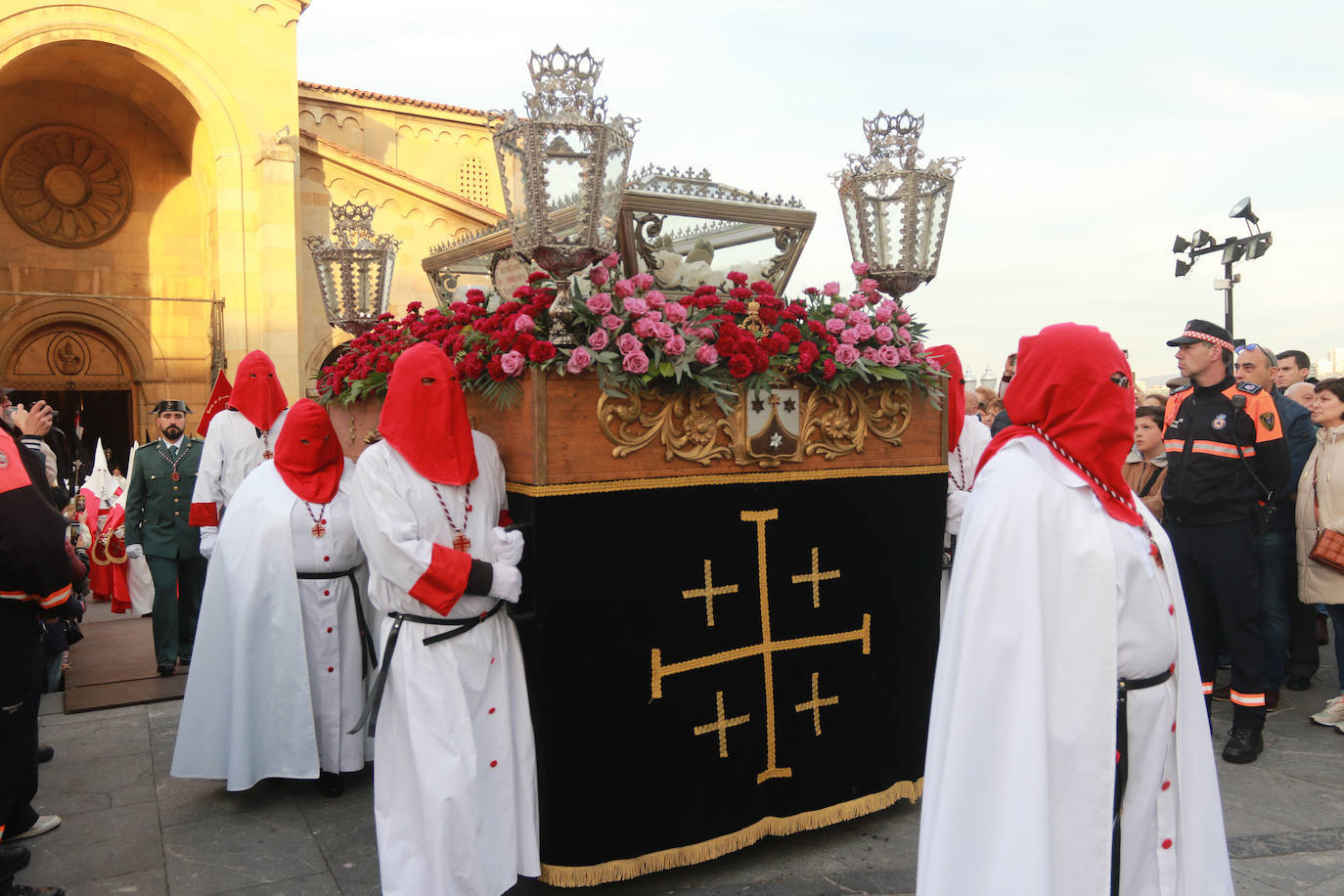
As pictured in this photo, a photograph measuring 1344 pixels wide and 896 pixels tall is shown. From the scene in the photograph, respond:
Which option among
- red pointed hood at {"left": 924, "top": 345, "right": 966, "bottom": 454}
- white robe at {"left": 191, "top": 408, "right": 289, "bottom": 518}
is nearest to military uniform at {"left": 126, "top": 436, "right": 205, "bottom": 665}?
white robe at {"left": 191, "top": 408, "right": 289, "bottom": 518}

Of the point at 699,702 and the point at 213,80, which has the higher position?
the point at 213,80

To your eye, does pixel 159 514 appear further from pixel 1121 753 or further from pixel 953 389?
pixel 1121 753

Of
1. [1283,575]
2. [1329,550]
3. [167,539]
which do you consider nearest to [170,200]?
[167,539]

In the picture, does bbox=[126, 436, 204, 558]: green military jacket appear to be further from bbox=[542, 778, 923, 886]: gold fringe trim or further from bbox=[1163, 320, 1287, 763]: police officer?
bbox=[1163, 320, 1287, 763]: police officer

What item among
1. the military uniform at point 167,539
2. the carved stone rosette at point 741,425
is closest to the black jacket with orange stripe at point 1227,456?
the carved stone rosette at point 741,425

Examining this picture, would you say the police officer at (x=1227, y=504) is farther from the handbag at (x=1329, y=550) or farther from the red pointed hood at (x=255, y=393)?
the red pointed hood at (x=255, y=393)

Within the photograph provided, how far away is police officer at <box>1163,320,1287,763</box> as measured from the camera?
16.3 ft

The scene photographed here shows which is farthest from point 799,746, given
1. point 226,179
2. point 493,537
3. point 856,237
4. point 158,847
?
point 226,179

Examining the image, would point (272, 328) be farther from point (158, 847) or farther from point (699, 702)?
point (699, 702)

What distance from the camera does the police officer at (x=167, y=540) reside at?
22.6 feet

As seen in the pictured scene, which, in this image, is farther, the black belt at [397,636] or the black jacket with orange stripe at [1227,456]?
the black jacket with orange stripe at [1227,456]

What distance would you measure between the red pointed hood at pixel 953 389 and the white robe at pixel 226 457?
4.16 meters

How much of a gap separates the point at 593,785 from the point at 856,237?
293cm

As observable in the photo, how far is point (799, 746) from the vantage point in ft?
13.2
